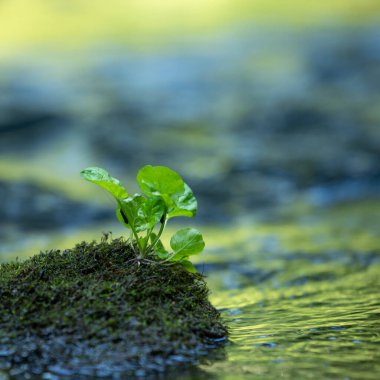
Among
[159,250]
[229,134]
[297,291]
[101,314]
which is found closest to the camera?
[101,314]

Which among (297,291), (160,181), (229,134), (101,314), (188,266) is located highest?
(229,134)

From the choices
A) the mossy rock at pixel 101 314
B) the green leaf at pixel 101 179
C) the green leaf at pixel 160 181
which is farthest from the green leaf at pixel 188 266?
the green leaf at pixel 101 179

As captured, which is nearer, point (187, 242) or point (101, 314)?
point (101, 314)

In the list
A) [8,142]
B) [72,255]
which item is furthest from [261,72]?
[72,255]

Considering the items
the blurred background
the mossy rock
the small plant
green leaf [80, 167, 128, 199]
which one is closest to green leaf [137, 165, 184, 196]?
the small plant

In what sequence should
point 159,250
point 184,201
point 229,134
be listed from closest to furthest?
point 184,201
point 159,250
point 229,134

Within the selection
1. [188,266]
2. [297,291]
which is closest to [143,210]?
[188,266]

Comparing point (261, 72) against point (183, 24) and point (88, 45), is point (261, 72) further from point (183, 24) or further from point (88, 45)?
point (88, 45)

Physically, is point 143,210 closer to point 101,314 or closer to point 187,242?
point 187,242
